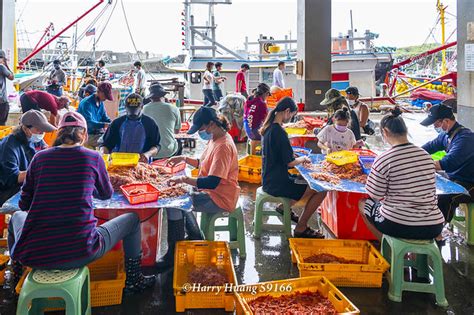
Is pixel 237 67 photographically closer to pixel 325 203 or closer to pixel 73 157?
pixel 325 203

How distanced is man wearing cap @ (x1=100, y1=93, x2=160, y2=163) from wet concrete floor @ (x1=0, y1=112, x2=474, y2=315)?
0.99m

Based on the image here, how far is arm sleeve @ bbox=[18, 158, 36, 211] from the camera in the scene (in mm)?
2734

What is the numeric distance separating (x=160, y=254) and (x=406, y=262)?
219cm

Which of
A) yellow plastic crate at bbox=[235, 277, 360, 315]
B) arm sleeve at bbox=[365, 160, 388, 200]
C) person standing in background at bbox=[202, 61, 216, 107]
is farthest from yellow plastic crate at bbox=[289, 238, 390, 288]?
person standing in background at bbox=[202, 61, 216, 107]

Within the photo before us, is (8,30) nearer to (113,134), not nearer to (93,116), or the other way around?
(93,116)

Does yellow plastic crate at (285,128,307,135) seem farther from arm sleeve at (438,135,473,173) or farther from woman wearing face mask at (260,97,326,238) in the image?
arm sleeve at (438,135,473,173)

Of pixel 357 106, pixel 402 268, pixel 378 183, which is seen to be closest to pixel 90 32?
pixel 357 106

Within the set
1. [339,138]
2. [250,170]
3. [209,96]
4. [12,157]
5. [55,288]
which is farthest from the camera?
[209,96]

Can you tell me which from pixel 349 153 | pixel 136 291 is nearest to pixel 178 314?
pixel 136 291

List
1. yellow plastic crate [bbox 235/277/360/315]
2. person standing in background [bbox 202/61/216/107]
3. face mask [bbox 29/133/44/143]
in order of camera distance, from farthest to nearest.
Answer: person standing in background [bbox 202/61/216/107]
face mask [bbox 29/133/44/143]
yellow plastic crate [bbox 235/277/360/315]

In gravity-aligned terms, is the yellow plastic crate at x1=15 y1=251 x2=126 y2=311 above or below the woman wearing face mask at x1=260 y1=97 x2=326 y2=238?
below

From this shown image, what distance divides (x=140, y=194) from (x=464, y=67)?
5474mm

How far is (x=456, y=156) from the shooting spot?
14.1 feet

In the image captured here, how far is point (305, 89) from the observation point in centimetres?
1138
